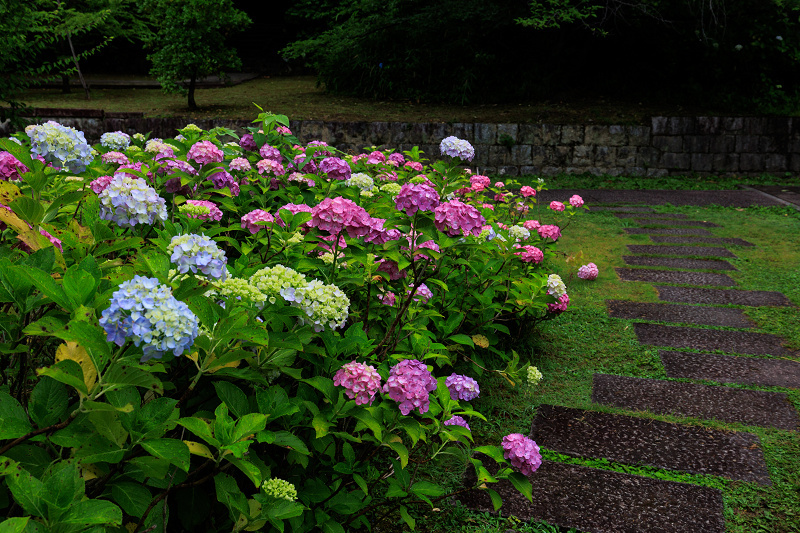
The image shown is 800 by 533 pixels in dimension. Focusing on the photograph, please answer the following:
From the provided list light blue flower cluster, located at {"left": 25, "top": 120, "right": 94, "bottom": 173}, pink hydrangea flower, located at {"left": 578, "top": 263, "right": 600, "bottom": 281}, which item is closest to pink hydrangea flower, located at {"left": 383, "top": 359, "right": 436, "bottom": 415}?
light blue flower cluster, located at {"left": 25, "top": 120, "right": 94, "bottom": 173}

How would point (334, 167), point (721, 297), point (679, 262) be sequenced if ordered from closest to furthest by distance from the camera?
point (334, 167) < point (721, 297) < point (679, 262)

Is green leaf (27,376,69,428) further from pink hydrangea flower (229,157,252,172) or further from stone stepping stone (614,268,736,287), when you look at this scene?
stone stepping stone (614,268,736,287)

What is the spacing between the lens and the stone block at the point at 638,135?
854 centimetres

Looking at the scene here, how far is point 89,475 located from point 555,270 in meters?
3.67

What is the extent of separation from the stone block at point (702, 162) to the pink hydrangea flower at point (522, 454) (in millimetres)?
8119

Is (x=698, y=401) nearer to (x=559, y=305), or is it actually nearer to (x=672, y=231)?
(x=559, y=305)

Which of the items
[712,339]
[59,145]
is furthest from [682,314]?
[59,145]

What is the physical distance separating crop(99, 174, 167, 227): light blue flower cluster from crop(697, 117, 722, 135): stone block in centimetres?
872

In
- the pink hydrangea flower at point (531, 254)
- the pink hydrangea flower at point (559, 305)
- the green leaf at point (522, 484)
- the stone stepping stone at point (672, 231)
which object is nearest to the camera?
the green leaf at point (522, 484)

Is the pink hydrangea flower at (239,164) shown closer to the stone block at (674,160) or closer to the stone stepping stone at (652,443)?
the stone stepping stone at (652,443)

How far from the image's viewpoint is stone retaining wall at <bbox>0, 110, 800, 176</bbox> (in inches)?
335

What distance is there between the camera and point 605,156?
8609 mm

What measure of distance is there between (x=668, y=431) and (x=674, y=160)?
7.26 meters

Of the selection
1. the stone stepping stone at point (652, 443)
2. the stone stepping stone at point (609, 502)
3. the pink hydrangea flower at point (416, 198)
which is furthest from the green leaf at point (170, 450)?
the stone stepping stone at point (652, 443)
